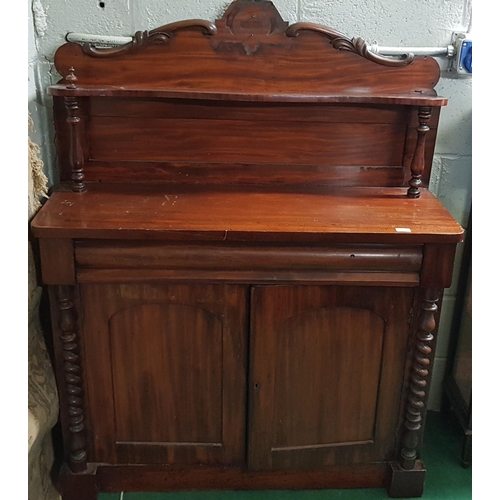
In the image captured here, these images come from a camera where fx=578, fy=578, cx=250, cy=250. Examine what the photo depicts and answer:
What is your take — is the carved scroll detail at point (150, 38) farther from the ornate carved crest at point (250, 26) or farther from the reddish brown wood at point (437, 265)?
the reddish brown wood at point (437, 265)

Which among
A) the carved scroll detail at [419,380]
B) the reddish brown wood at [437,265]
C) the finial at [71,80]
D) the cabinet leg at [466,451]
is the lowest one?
the cabinet leg at [466,451]

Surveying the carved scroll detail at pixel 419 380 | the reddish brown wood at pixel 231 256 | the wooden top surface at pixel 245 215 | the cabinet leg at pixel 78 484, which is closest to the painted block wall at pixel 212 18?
the wooden top surface at pixel 245 215

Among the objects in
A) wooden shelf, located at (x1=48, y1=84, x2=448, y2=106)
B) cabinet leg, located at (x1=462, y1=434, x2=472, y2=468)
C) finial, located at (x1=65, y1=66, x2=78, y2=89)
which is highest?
finial, located at (x1=65, y1=66, x2=78, y2=89)

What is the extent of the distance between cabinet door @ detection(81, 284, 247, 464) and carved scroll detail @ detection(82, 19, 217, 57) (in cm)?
65

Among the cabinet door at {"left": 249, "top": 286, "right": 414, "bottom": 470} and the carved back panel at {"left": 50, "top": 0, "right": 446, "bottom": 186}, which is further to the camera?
the carved back panel at {"left": 50, "top": 0, "right": 446, "bottom": 186}

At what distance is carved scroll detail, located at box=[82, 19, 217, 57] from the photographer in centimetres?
158

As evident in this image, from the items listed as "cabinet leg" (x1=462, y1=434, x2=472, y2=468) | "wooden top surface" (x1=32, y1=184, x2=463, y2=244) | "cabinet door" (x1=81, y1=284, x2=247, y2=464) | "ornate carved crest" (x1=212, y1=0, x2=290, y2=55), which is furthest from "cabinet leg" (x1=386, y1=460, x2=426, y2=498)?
"ornate carved crest" (x1=212, y1=0, x2=290, y2=55)

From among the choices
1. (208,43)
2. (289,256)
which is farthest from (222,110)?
(289,256)

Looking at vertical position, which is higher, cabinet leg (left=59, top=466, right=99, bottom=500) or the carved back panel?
the carved back panel

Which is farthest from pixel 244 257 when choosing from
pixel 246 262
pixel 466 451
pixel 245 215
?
pixel 466 451

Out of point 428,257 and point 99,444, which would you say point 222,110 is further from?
point 99,444

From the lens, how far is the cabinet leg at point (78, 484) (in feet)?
5.40

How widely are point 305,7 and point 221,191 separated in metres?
0.56

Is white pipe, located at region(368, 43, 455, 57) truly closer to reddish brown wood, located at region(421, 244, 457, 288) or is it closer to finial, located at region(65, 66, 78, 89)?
reddish brown wood, located at region(421, 244, 457, 288)
